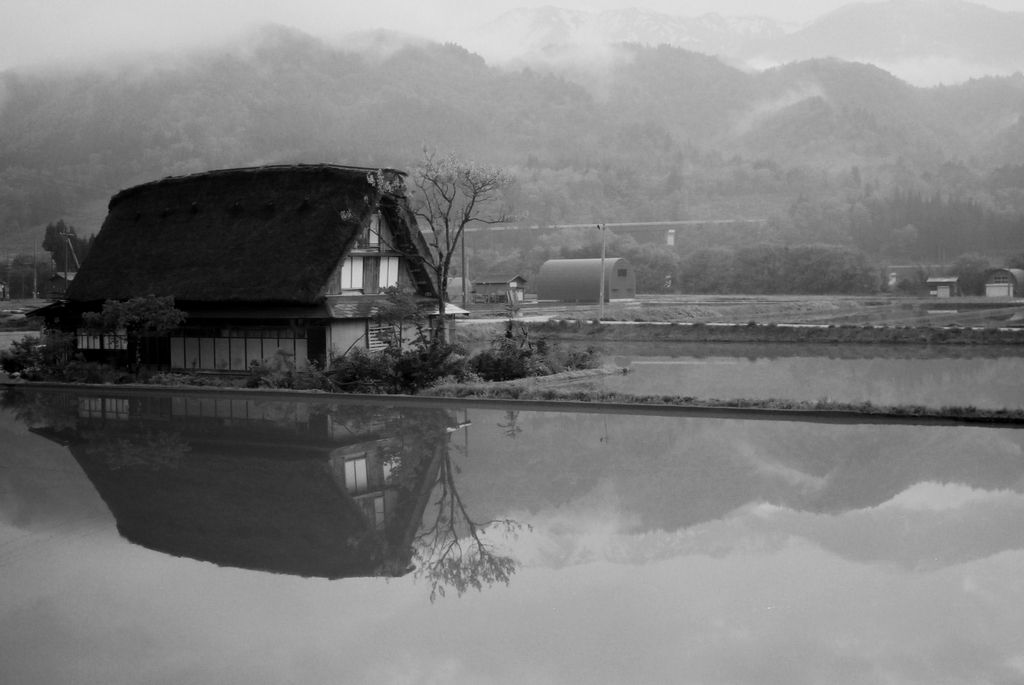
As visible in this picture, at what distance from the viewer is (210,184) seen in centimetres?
3091

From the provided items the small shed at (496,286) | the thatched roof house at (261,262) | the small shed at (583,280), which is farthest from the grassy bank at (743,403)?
the small shed at (496,286)

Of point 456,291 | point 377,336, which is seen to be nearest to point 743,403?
point 377,336

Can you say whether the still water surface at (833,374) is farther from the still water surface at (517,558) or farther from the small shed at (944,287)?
the small shed at (944,287)

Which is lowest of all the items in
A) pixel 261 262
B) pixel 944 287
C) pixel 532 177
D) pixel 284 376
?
pixel 284 376

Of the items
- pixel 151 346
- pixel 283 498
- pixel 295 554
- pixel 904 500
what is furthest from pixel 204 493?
pixel 151 346

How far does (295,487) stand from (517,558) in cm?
412

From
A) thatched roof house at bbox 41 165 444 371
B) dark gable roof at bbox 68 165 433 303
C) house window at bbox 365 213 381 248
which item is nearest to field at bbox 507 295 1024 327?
house window at bbox 365 213 381 248

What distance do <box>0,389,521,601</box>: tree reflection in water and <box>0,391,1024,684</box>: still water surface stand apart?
52 millimetres

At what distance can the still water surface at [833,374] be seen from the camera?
22.2 meters

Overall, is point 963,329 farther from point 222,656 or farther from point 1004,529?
point 222,656

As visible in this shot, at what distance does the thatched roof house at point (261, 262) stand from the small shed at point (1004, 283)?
52.7 metres

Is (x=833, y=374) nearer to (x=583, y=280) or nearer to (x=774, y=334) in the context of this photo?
(x=774, y=334)

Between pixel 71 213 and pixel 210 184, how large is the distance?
126m

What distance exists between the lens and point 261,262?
89.0 feet
